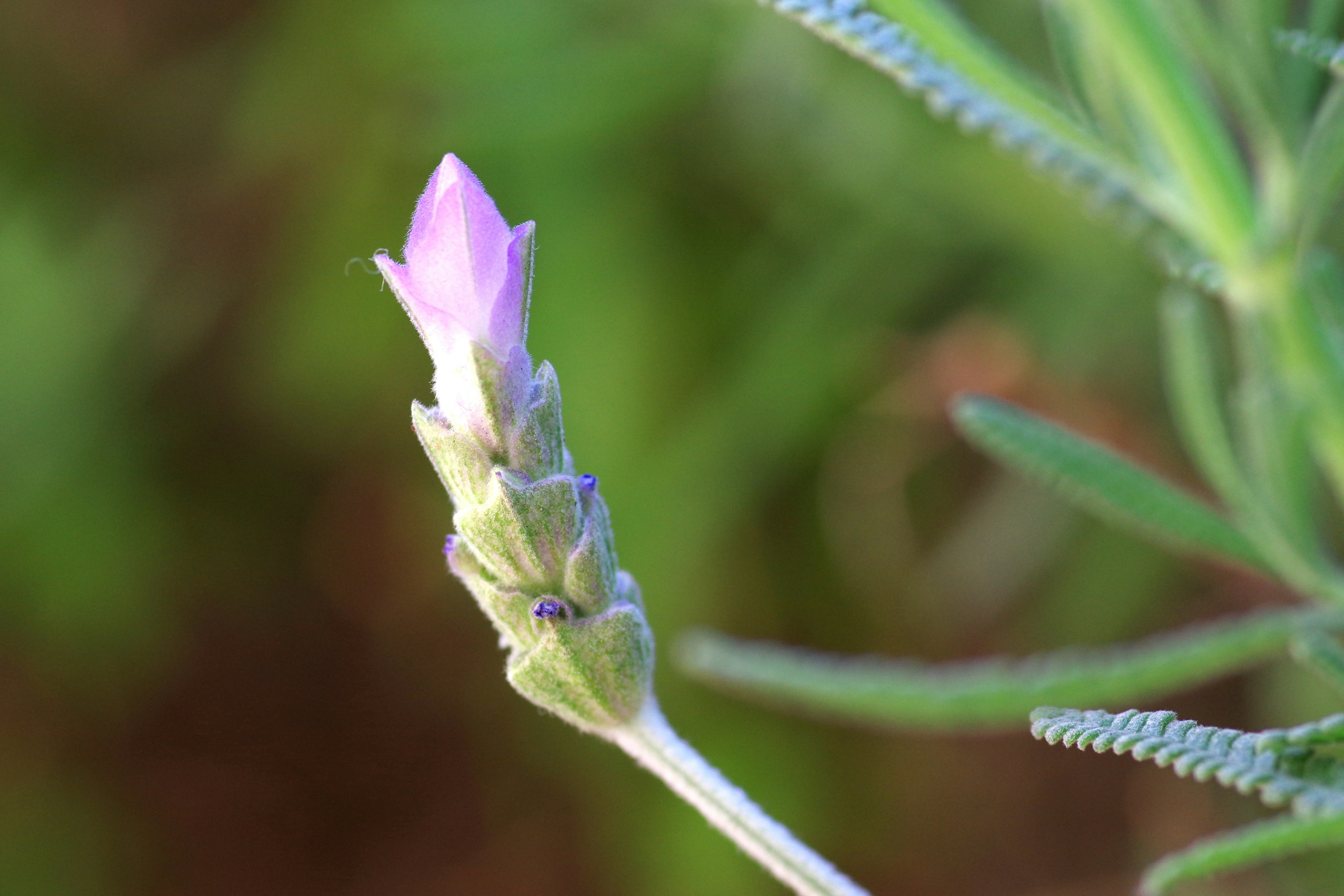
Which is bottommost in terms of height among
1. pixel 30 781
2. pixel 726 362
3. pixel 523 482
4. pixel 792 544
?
pixel 30 781

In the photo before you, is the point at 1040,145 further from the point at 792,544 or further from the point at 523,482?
the point at 792,544

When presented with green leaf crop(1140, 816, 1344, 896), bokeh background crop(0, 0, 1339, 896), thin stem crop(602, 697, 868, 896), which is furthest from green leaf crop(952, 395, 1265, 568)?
bokeh background crop(0, 0, 1339, 896)

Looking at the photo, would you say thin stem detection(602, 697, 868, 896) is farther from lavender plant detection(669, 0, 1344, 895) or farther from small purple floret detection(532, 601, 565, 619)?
lavender plant detection(669, 0, 1344, 895)

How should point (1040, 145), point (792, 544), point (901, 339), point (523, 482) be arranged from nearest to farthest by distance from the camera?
point (523, 482)
point (1040, 145)
point (901, 339)
point (792, 544)

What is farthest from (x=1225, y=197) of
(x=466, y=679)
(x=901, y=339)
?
(x=466, y=679)

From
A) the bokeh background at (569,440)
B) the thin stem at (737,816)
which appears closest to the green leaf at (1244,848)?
the thin stem at (737,816)

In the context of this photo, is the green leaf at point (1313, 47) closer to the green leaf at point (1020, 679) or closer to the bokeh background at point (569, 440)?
the green leaf at point (1020, 679)

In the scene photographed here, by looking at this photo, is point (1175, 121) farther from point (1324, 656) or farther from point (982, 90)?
point (1324, 656)
